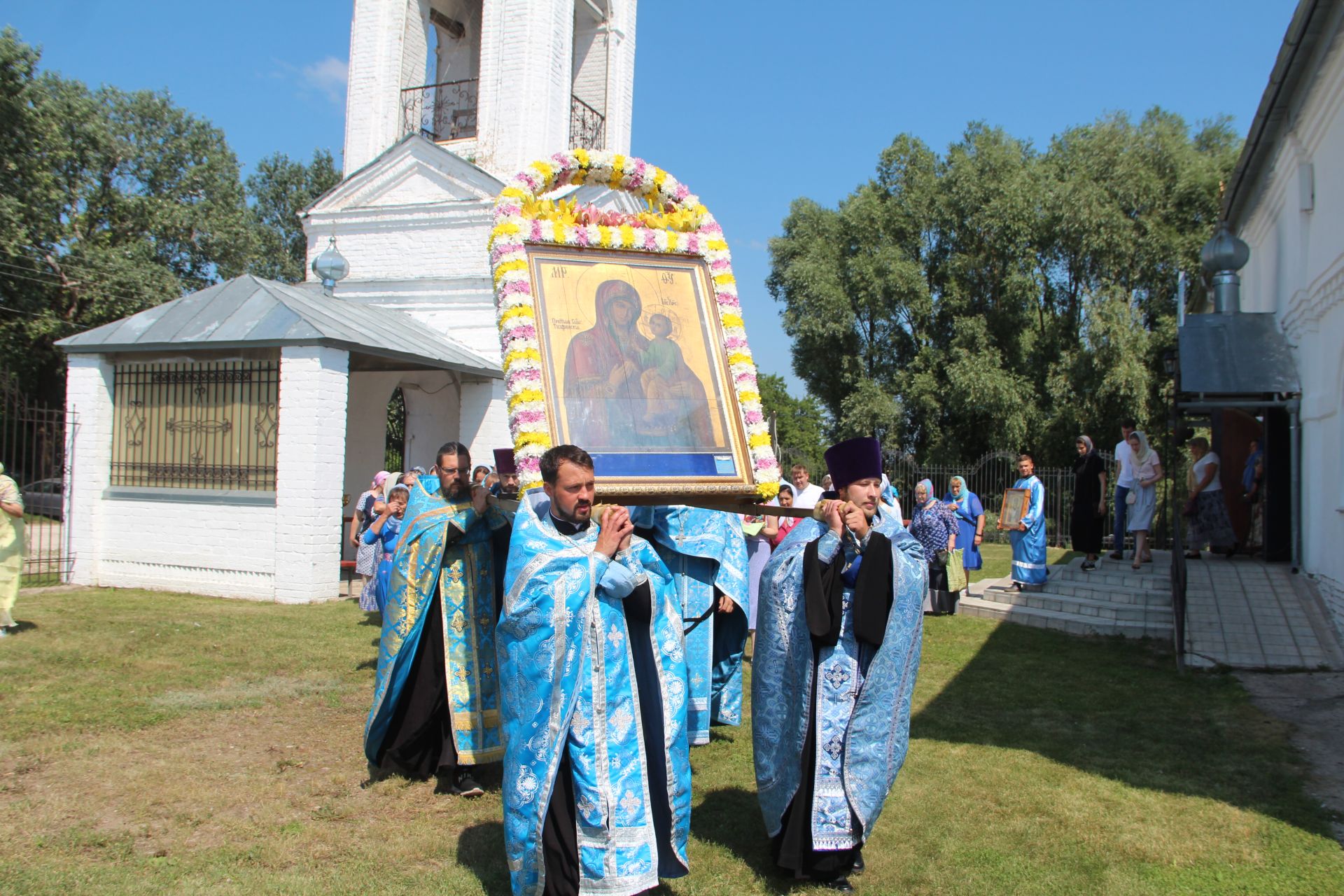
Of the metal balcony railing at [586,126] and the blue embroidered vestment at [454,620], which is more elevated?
the metal balcony railing at [586,126]

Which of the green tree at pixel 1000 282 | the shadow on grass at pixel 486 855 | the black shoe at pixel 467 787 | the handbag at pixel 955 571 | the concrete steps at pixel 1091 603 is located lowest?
the shadow on grass at pixel 486 855

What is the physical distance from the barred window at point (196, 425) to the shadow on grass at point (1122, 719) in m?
7.92

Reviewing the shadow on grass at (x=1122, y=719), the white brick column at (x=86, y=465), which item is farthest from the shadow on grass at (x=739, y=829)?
the white brick column at (x=86, y=465)

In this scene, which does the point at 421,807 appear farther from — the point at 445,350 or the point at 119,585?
the point at 445,350

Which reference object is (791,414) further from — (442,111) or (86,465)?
(86,465)

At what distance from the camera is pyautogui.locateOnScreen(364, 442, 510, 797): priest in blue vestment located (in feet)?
17.7

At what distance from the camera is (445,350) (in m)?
14.9

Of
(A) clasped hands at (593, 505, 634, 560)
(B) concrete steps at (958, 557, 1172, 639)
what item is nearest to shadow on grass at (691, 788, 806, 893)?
(A) clasped hands at (593, 505, 634, 560)

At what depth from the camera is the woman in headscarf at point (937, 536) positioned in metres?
11.3

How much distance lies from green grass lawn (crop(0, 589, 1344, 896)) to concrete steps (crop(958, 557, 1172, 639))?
2.15 metres

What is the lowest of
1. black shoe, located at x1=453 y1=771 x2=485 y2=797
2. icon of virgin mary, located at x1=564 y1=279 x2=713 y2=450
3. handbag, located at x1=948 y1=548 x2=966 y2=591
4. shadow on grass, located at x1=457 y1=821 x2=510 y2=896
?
shadow on grass, located at x1=457 y1=821 x2=510 y2=896

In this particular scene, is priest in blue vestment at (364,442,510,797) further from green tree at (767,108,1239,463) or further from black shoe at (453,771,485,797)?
green tree at (767,108,1239,463)

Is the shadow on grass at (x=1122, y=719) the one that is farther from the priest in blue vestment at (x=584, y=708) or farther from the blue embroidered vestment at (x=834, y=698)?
the priest in blue vestment at (x=584, y=708)

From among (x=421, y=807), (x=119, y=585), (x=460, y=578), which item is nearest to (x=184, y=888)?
(x=421, y=807)
